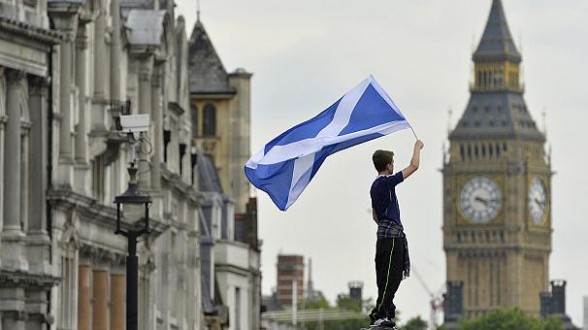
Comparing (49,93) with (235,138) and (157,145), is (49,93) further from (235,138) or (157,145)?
(235,138)

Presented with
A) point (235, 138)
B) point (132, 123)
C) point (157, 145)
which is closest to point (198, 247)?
point (157, 145)

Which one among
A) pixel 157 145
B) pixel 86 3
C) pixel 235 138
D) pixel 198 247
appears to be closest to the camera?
pixel 86 3

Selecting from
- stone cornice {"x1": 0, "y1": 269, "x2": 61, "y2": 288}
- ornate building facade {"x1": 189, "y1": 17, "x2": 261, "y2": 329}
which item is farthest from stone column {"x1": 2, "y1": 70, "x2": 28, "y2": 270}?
ornate building facade {"x1": 189, "y1": 17, "x2": 261, "y2": 329}

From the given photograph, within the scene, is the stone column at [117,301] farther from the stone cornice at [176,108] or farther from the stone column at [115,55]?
the stone cornice at [176,108]

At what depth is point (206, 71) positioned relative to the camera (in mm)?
124625

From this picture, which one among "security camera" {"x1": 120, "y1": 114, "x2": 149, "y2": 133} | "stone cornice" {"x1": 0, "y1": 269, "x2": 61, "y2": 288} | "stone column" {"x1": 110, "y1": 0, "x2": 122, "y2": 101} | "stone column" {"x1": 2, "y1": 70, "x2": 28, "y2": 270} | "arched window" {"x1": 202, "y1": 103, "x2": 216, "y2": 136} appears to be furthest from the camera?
"arched window" {"x1": 202, "y1": 103, "x2": 216, "y2": 136}

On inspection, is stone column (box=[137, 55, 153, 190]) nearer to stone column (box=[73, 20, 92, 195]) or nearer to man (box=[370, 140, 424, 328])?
stone column (box=[73, 20, 92, 195])

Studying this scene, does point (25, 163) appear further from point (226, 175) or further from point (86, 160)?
point (226, 175)

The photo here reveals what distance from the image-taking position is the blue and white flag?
4166cm

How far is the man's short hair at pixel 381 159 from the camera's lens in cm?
4012

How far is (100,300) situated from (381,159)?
1572 inches

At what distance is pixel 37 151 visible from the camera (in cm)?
7056

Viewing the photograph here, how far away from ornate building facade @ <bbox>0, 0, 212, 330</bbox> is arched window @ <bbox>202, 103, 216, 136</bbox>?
1094 inches

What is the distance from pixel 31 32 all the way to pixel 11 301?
496cm
